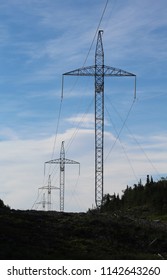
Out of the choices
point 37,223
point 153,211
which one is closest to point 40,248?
point 37,223

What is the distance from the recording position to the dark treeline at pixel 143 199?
182 ft

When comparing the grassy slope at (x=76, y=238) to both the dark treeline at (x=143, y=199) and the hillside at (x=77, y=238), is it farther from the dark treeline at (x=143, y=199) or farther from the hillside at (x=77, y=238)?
the dark treeline at (x=143, y=199)

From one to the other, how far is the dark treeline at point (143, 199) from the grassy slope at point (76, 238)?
28150mm

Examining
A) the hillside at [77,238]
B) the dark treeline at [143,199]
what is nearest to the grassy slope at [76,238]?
the hillside at [77,238]

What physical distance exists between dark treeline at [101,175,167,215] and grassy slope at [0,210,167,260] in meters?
28.1

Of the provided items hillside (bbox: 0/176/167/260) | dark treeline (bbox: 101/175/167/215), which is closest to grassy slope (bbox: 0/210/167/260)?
hillside (bbox: 0/176/167/260)

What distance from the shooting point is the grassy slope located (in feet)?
59.4

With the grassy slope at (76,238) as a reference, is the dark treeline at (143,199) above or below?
above

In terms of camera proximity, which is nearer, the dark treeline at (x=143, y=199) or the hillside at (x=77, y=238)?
the hillside at (x=77, y=238)

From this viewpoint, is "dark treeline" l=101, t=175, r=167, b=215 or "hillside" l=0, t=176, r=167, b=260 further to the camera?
"dark treeline" l=101, t=175, r=167, b=215

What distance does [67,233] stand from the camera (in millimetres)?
21984

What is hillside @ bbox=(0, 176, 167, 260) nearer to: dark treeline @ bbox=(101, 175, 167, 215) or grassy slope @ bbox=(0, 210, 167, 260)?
grassy slope @ bbox=(0, 210, 167, 260)

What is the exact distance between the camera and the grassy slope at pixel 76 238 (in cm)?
1809

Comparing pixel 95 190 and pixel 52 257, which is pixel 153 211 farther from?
pixel 52 257
